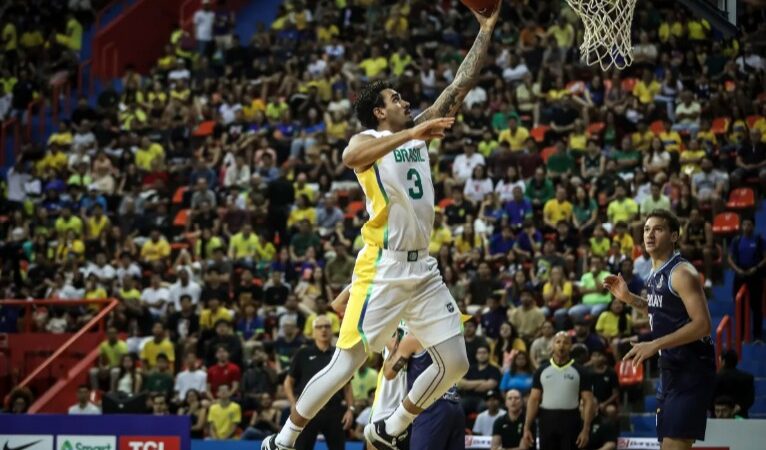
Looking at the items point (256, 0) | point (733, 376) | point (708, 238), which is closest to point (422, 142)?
point (733, 376)

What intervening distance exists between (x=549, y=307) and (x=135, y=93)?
44.6 feet

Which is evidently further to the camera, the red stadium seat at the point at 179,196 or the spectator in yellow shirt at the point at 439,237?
the red stadium seat at the point at 179,196

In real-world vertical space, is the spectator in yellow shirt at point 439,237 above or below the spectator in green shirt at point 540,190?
below

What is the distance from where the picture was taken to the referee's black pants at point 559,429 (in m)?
14.4

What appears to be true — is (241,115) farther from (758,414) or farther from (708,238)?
(758,414)

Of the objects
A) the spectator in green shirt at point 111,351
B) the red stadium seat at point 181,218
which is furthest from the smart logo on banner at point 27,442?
the red stadium seat at point 181,218

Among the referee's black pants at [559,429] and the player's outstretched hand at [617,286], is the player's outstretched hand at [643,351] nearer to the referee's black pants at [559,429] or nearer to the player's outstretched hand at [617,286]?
the player's outstretched hand at [617,286]

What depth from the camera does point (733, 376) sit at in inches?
627

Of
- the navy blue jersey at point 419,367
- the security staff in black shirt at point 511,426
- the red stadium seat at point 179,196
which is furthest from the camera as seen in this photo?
the red stadium seat at point 179,196

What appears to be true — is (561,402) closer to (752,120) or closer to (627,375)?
(627,375)

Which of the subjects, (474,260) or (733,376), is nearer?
(733,376)

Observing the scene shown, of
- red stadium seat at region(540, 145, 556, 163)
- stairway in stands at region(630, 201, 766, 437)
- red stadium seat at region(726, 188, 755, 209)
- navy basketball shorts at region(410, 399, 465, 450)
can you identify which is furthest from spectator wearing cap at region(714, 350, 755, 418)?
red stadium seat at region(540, 145, 556, 163)

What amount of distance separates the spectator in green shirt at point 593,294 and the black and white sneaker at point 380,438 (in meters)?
9.46

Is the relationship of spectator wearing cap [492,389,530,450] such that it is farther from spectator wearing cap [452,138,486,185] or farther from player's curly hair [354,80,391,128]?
spectator wearing cap [452,138,486,185]
